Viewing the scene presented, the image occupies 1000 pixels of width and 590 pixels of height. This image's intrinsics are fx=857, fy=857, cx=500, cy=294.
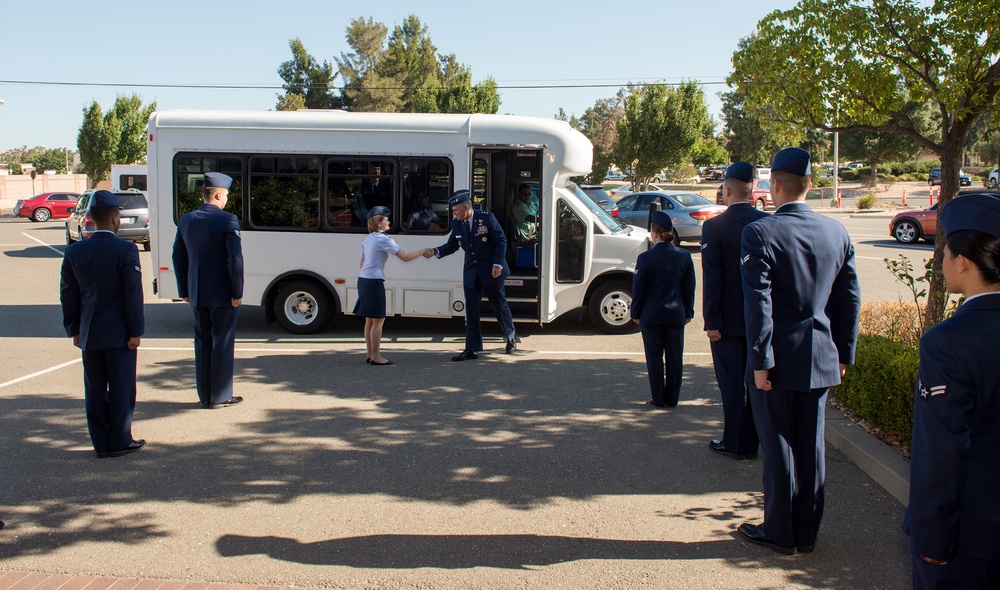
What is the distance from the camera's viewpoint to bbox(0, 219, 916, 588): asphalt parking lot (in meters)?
4.36

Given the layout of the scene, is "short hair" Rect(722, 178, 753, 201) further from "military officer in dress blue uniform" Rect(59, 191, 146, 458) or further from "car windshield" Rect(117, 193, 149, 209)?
"car windshield" Rect(117, 193, 149, 209)

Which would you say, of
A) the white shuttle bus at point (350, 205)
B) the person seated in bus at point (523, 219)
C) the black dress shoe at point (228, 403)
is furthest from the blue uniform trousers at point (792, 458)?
the person seated in bus at point (523, 219)

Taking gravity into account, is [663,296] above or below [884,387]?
above

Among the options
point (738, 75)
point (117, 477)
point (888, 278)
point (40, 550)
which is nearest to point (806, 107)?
point (738, 75)

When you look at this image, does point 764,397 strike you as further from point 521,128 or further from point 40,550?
point 521,128

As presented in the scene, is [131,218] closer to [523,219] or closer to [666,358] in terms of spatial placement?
[523,219]

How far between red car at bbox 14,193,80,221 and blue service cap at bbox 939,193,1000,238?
42.4m

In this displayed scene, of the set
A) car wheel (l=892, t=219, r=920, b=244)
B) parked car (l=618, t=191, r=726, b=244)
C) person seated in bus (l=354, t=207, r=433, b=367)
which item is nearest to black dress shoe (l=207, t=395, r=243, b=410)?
person seated in bus (l=354, t=207, r=433, b=367)

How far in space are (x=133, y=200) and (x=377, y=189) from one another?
14655 mm

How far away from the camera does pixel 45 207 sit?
39.8 meters

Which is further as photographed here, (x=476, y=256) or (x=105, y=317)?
(x=476, y=256)

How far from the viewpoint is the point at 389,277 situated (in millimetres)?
10539

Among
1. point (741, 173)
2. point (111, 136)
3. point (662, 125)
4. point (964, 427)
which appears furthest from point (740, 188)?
point (111, 136)

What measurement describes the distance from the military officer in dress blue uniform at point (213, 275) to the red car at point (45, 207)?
36606mm
